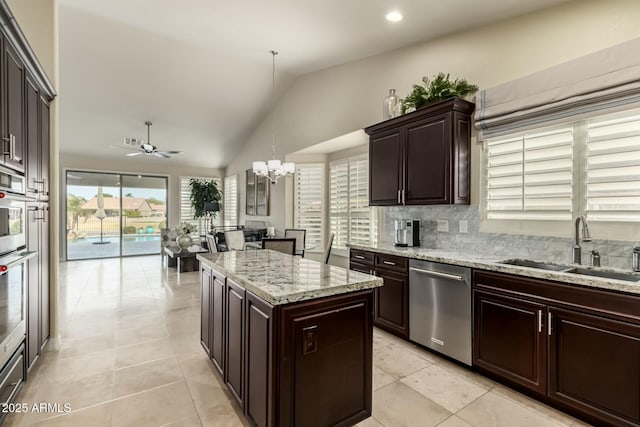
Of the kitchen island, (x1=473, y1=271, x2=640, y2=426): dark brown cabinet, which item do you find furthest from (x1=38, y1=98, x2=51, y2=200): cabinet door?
(x1=473, y1=271, x2=640, y2=426): dark brown cabinet

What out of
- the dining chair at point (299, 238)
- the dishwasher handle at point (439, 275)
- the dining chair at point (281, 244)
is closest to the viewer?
the dishwasher handle at point (439, 275)

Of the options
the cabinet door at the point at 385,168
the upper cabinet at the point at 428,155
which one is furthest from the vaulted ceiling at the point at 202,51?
the cabinet door at the point at 385,168

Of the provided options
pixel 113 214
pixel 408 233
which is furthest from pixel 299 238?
pixel 113 214

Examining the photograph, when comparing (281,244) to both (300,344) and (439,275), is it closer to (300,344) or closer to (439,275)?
(439,275)

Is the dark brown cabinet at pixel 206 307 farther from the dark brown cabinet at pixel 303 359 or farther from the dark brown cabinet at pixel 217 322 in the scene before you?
the dark brown cabinet at pixel 303 359

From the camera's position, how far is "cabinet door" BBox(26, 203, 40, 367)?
92.6 inches

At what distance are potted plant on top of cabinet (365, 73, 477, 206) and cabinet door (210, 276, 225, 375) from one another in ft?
6.82

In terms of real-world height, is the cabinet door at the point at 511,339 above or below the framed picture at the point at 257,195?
below

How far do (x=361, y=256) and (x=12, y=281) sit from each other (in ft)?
9.71

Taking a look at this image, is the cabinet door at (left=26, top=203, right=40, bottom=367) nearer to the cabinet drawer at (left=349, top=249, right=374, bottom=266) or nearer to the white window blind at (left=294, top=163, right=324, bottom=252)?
the cabinet drawer at (left=349, top=249, right=374, bottom=266)

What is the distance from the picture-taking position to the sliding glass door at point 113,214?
7930mm

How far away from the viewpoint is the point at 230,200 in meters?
9.53

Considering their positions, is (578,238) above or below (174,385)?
above

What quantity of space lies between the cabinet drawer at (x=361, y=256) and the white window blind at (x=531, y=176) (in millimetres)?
1275
